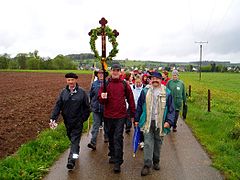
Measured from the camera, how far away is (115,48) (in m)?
7.02

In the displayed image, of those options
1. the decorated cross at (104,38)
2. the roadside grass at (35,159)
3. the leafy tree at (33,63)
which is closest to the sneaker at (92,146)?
the roadside grass at (35,159)

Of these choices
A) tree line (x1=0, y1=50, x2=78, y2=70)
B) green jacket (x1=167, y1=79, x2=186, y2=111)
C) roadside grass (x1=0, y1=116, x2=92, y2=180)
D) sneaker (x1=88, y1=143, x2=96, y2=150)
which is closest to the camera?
roadside grass (x1=0, y1=116, x2=92, y2=180)

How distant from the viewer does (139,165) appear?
6.39 m

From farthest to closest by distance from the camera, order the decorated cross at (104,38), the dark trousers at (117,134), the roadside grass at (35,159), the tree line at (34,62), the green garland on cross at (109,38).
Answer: the tree line at (34,62)
the green garland on cross at (109,38)
the decorated cross at (104,38)
the dark trousers at (117,134)
the roadside grass at (35,159)

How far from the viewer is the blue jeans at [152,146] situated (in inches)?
234

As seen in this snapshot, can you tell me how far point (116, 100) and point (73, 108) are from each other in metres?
0.91

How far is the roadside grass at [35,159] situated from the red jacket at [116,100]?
172cm

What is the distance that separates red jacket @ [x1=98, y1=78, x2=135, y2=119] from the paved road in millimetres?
1104

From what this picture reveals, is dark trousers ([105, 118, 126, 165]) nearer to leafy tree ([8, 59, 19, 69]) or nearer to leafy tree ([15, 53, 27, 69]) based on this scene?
leafy tree ([8, 59, 19, 69])

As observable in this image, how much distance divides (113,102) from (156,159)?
4.80 ft

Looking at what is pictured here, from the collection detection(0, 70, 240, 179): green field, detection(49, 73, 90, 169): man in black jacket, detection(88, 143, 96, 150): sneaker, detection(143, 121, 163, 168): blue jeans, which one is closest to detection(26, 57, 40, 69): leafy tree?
detection(0, 70, 240, 179): green field

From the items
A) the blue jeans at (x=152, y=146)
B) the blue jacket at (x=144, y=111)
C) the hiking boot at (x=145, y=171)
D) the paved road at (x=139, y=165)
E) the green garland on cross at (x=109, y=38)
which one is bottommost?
the paved road at (x=139, y=165)

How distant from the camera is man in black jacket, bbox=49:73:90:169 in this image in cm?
621

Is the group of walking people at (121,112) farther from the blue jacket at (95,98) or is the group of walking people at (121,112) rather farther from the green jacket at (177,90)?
the green jacket at (177,90)
